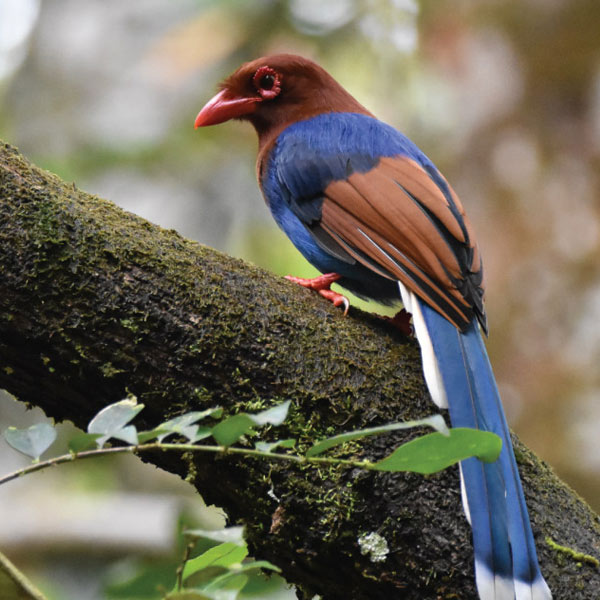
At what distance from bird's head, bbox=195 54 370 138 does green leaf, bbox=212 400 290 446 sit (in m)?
2.35

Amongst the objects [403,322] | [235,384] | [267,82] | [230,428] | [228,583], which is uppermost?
[267,82]

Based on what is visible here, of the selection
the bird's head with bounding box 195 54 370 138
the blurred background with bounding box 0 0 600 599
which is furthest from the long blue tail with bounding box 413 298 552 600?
the blurred background with bounding box 0 0 600 599

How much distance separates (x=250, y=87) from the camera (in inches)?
137

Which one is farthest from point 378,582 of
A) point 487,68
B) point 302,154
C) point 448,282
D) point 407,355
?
point 487,68

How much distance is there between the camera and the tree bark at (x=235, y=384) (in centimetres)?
191

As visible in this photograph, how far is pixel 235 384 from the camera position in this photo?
2.00 meters

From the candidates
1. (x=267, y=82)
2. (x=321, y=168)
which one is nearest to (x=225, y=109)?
(x=267, y=82)

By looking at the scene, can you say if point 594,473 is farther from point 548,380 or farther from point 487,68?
point 487,68

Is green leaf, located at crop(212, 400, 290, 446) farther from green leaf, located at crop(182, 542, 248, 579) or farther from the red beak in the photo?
the red beak

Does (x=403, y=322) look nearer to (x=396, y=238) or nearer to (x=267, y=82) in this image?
(x=396, y=238)

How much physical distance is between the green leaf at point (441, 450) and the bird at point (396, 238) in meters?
0.69

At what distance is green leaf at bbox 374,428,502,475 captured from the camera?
1245 mm

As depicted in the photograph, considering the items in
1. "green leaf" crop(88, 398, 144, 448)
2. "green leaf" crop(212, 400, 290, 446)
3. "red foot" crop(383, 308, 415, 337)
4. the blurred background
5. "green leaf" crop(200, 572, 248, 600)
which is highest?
the blurred background

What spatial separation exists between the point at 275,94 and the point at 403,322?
139cm
